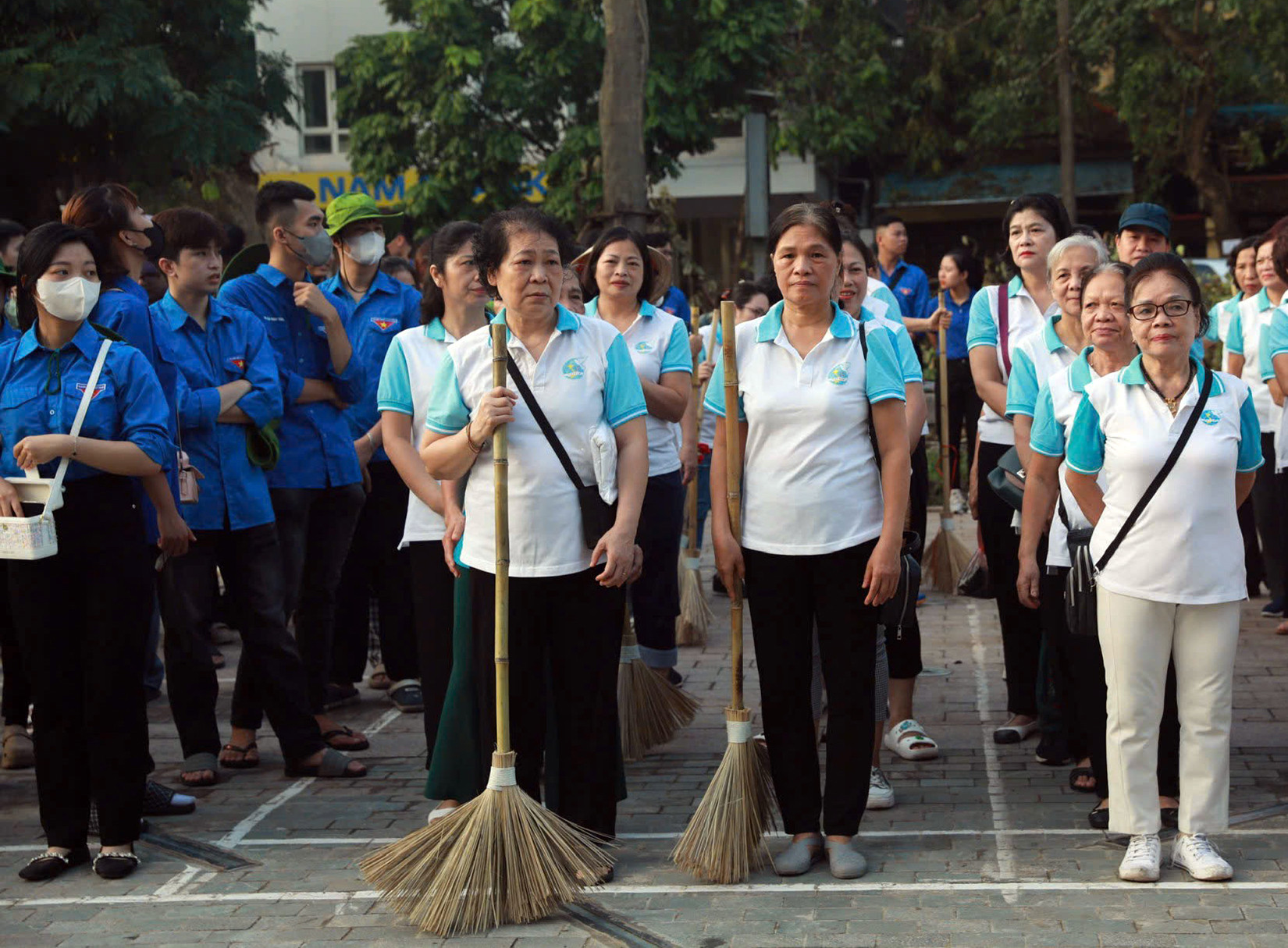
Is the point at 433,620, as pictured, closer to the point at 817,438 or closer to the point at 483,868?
the point at 483,868

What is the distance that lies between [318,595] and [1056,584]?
3078mm

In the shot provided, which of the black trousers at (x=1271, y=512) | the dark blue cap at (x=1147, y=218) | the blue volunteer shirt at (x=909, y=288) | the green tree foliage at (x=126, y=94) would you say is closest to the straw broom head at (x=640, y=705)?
the dark blue cap at (x=1147, y=218)

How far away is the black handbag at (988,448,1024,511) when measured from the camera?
5.98m

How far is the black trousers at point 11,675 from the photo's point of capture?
647cm

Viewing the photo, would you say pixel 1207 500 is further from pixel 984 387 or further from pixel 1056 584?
pixel 984 387

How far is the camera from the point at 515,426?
197 inches

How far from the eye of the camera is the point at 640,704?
22.1 feet

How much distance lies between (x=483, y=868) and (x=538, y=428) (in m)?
1.30

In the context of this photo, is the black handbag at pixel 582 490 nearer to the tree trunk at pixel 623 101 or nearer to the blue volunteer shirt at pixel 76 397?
the blue volunteer shirt at pixel 76 397

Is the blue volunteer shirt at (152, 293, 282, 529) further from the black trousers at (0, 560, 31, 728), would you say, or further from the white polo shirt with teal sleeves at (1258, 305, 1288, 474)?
the white polo shirt with teal sleeves at (1258, 305, 1288, 474)

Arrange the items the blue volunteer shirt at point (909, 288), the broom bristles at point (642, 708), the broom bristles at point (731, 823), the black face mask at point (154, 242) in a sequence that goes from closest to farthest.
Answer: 1. the broom bristles at point (731, 823)
2. the black face mask at point (154, 242)
3. the broom bristles at point (642, 708)
4. the blue volunteer shirt at point (909, 288)

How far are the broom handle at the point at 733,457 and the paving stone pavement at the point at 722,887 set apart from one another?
0.66 metres

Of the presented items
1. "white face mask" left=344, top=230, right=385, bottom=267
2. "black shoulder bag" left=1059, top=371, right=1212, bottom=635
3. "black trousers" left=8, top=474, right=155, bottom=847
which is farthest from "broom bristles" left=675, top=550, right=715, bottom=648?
"black trousers" left=8, top=474, right=155, bottom=847

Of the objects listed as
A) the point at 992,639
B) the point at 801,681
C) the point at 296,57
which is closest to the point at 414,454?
the point at 801,681
